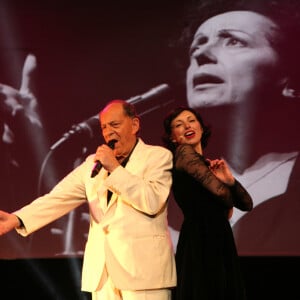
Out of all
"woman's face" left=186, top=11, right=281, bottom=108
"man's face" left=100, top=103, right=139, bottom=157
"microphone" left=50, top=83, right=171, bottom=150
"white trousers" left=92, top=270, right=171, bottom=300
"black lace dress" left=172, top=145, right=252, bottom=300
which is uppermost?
"woman's face" left=186, top=11, right=281, bottom=108

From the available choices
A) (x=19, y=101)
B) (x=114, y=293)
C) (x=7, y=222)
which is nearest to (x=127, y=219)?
(x=114, y=293)

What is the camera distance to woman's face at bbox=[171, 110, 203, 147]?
7.68 feet

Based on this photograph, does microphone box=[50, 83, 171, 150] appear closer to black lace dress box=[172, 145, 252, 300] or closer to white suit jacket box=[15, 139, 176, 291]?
black lace dress box=[172, 145, 252, 300]

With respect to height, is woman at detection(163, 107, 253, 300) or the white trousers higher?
woman at detection(163, 107, 253, 300)

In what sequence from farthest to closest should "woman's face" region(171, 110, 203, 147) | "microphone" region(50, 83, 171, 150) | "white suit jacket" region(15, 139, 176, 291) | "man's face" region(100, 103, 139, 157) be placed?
"microphone" region(50, 83, 171, 150) → "woman's face" region(171, 110, 203, 147) → "man's face" region(100, 103, 139, 157) → "white suit jacket" region(15, 139, 176, 291)

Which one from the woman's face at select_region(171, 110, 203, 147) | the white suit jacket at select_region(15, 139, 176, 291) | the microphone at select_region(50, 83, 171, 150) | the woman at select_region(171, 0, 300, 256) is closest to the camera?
the white suit jacket at select_region(15, 139, 176, 291)

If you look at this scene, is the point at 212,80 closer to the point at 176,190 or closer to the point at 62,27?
the point at 62,27

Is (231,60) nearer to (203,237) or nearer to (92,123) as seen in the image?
(92,123)

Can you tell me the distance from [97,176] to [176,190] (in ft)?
1.12

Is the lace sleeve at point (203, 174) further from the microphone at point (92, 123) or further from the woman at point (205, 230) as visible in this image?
the microphone at point (92, 123)

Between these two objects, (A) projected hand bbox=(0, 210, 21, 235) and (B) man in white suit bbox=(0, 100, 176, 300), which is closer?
(B) man in white suit bbox=(0, 100, 176, 300)

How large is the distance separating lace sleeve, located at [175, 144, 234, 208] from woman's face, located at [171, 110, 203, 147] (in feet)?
0.34

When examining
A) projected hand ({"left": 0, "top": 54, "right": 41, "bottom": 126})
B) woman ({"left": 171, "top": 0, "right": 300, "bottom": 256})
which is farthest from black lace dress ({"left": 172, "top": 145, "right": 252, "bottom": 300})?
projected hand ({"left": 0, "top": 54, "right": 41, "bottom": 126})

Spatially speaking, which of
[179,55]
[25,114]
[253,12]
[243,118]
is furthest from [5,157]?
[253,12]
